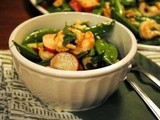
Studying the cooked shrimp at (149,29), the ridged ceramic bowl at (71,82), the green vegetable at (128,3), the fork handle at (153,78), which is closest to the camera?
the ridged ceramic bowl at (71,82)

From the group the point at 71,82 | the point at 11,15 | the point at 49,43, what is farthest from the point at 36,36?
the point at 11,15

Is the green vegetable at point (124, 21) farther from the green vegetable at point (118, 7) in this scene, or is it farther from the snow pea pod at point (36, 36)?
the snow pea pod at point (36, 36)

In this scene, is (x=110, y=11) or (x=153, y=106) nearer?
(x=153, y=106)

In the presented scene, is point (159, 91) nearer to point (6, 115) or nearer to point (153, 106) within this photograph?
point (153, 106)

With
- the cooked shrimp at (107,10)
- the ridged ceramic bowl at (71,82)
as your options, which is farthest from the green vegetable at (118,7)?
the ridged ceramic bowl at (71,82)

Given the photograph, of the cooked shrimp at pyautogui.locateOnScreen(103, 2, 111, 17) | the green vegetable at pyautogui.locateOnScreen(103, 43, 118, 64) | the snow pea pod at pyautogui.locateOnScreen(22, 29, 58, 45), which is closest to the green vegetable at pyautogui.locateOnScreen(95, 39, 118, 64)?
the green vegetable at pyautogui.locateOnScreen(103, 43, 118, 64)

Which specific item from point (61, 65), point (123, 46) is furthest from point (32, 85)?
point (123, 46)
